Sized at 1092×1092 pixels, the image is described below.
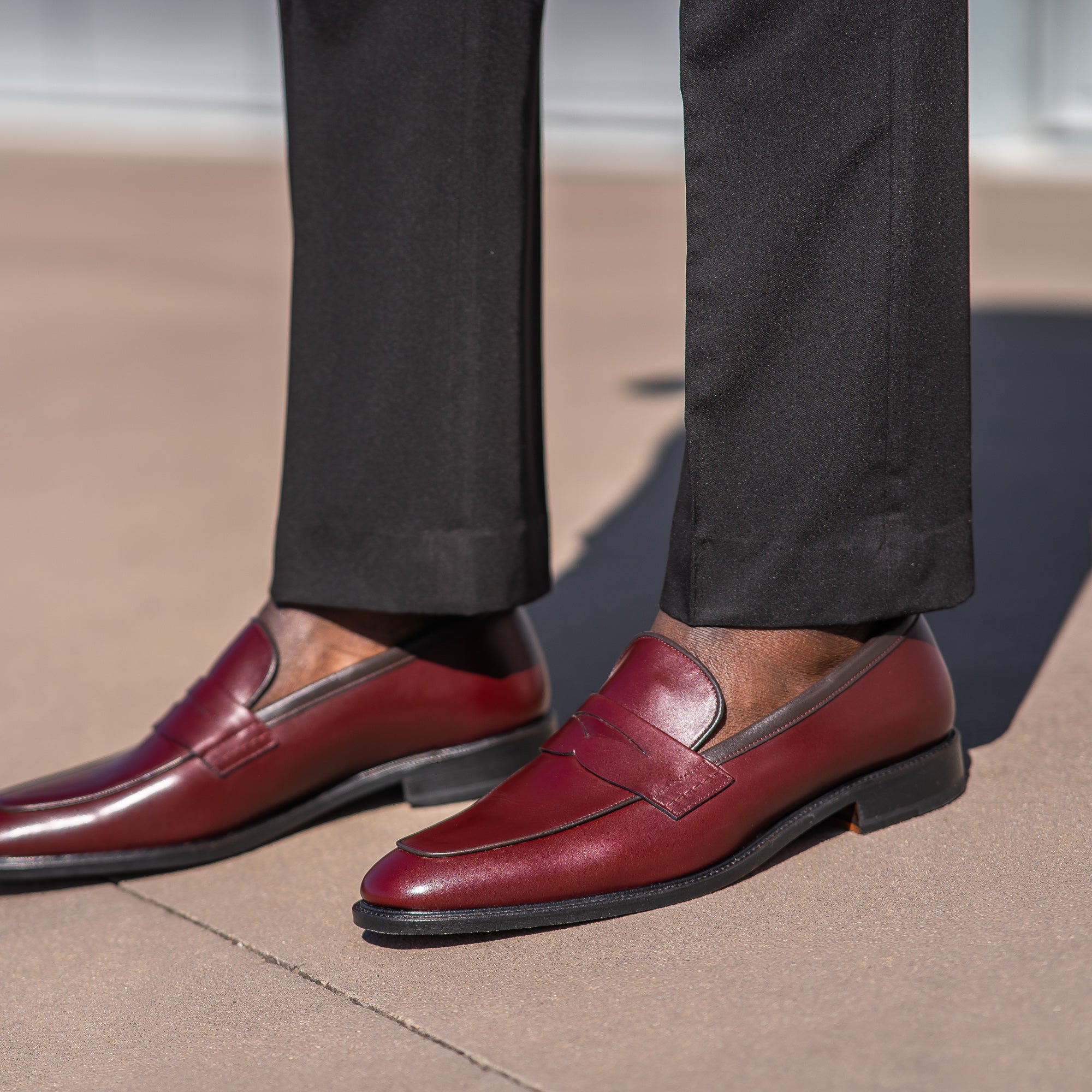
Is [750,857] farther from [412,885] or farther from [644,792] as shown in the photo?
[412,885]

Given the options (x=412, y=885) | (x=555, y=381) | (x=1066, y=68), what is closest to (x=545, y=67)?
(x=1066, y=68)

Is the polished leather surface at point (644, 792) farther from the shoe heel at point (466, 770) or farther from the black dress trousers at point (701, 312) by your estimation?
the shoe heel at point (466, 770)

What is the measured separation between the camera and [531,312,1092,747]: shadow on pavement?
1371 millimetres

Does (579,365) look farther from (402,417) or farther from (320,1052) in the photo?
(320,1052)

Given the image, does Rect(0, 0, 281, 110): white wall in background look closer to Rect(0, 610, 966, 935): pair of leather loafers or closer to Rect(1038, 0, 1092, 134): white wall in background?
Rect(1038, 0, 1092, 134): white wall in background

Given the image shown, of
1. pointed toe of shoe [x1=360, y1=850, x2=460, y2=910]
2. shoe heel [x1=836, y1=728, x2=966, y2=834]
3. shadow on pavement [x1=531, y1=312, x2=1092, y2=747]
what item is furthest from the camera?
shadow on pavement [x1=531, y1=312, x2=1092, y2=747]

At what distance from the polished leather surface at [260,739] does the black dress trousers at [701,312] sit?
7 centimetres

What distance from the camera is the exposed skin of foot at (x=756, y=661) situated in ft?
3.10

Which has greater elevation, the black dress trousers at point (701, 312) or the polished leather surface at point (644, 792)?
the black dress trousers at point (701, 312)

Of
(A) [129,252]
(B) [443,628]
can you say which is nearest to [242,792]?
(B) [443,628]

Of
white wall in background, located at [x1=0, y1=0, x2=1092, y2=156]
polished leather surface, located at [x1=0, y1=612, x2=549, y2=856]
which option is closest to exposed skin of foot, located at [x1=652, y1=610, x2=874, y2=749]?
polished leather surface, located at [x1=0, y1=612, x2=549, y2=856]

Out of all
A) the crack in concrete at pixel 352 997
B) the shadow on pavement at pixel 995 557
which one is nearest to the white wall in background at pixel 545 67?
the shadow on pavement at pixel 995 557

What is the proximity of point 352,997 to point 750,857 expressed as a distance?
29cm

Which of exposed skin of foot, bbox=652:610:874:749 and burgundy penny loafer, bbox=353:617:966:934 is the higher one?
exposed skin of foot, bbox=652:610:874:749
